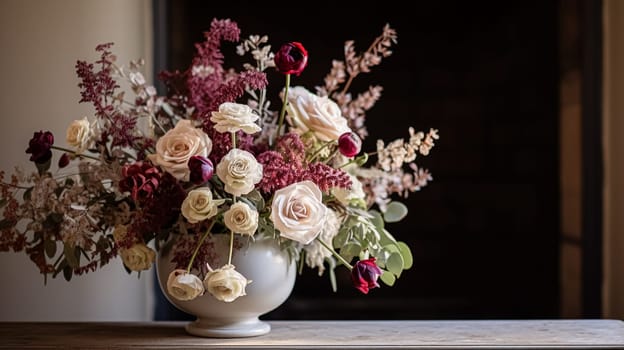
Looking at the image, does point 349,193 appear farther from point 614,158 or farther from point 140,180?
point 614,158

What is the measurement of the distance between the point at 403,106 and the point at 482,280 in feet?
1.89

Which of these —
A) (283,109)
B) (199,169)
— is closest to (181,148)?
(199,169)

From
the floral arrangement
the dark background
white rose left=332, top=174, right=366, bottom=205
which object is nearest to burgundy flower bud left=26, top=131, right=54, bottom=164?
the floral arrangement

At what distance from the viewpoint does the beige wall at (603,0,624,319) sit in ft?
6.18

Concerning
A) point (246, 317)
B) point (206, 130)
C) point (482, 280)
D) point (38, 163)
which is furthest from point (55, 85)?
point (482, 280)

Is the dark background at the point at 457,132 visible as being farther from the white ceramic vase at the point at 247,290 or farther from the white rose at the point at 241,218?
the white rose at the point at 241,218

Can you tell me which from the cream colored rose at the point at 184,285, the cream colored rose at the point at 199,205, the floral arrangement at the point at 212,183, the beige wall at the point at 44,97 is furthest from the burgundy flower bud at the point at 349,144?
the beige wall at the point at 44,97

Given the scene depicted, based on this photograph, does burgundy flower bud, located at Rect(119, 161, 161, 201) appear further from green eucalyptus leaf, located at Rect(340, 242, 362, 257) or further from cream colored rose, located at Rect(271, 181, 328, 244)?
green eucalyptus leaf, located at Rect(340, 242, 362, 257)

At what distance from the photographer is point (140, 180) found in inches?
47.0

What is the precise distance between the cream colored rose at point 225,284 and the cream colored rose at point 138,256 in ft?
0.46

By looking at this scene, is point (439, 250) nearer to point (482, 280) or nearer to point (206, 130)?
point (482, 280)

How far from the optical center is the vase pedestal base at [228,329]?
133 cm

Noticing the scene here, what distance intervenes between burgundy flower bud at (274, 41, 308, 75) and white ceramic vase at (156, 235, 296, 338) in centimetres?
30

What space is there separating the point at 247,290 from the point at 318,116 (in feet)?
1.06
